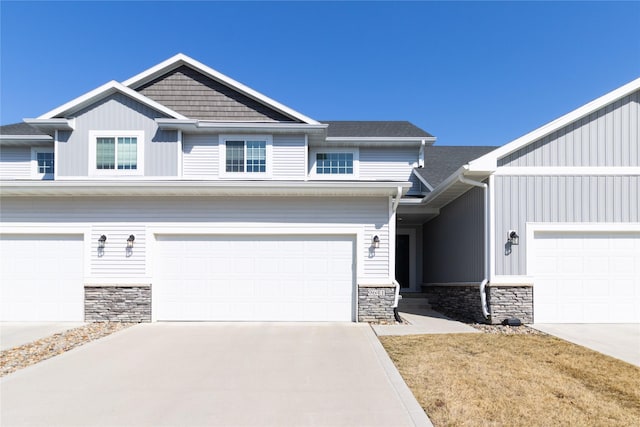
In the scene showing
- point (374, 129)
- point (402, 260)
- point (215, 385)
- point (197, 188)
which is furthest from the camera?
point (374, 129)

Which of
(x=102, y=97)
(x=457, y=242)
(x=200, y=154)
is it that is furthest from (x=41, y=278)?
(x=457, y=242)

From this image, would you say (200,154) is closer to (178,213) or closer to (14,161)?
(178,213)

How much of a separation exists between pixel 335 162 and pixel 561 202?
7296 millimetres

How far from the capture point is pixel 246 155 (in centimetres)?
1212

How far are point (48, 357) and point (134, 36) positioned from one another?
1034 centimetres

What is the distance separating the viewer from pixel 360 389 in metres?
4.85

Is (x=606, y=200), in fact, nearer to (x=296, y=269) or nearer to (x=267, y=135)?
(x=296, y=269)

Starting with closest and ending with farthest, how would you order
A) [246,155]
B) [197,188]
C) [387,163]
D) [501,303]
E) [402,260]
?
1. [501,303]
2. [197,188]
3. [246,155]
4. [387,163]
5. [402,260]

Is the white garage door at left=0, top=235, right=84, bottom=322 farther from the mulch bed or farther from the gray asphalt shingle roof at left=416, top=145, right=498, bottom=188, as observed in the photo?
the gray asphalt shingle roof at left=416, top=145, right=498, bottom=188

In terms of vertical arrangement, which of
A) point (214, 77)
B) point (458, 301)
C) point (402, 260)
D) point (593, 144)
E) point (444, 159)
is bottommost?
point (458, 301)

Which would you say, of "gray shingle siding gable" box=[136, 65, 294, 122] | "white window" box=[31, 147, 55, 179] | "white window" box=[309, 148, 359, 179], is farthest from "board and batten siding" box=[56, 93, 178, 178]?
"white window" box=[309, 148, 359, 179]

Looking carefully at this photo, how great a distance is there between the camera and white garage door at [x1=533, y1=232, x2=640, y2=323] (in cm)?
871

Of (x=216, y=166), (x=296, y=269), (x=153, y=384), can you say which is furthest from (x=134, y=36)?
(x=153, y=384)

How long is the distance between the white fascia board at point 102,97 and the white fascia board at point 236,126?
0.29 metres
